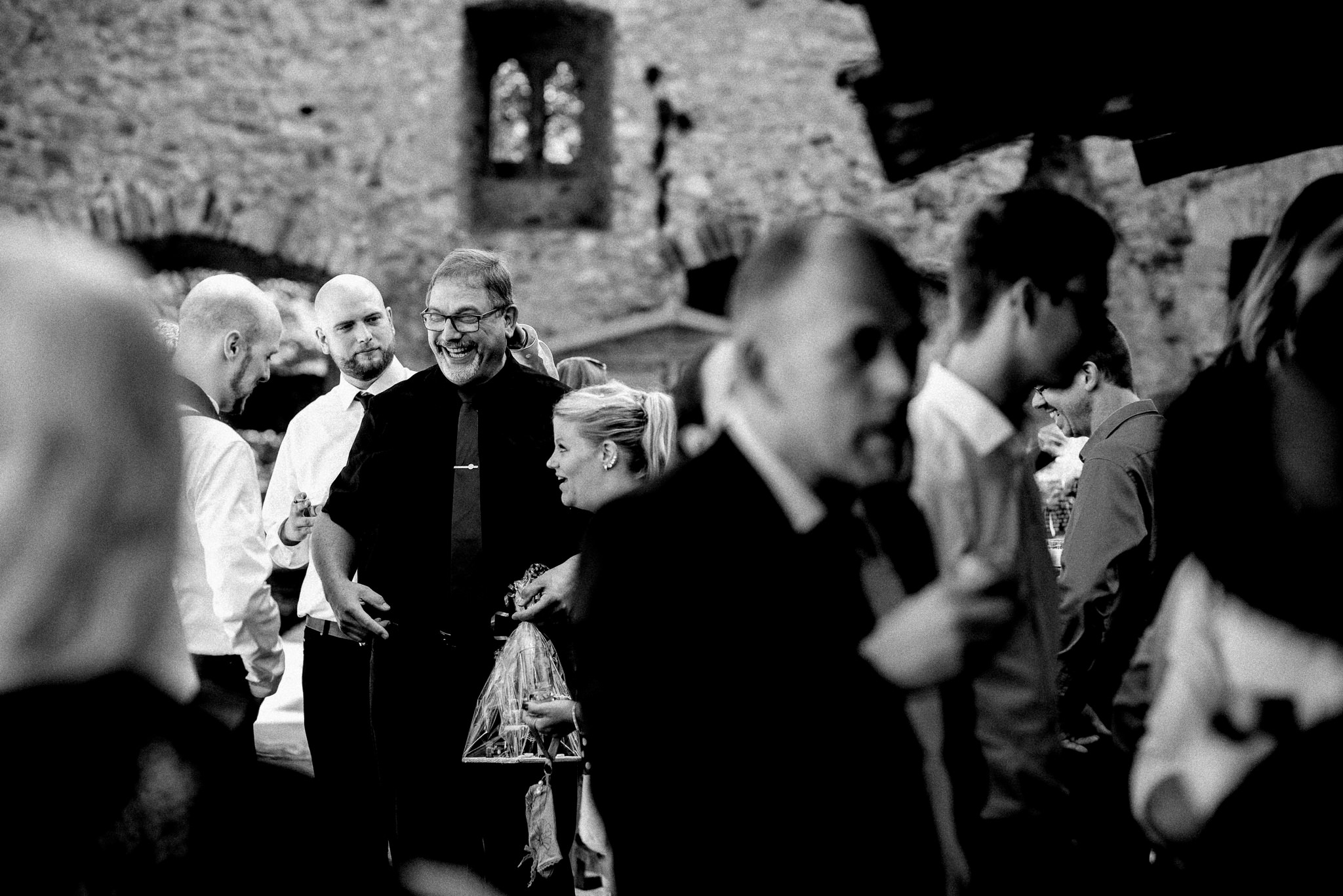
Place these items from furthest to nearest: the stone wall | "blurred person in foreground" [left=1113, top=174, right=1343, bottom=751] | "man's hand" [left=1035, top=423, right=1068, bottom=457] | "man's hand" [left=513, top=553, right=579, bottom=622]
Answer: the stone wall < "man's hand" [left=1035, top=423, right=1068, bottom=457] < "man's hand" [left=513, top=553, right=579, bottom=622] < "blurred person in foreground" [left=1113, top=174, right=1343, bottom=751]

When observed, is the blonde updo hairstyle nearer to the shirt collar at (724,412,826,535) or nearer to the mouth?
the mouth

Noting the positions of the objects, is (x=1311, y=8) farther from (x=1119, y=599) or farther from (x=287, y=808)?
(x=287, y=808)

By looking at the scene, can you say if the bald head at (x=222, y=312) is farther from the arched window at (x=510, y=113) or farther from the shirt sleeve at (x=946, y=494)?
the arched window at (x=510, y=113)

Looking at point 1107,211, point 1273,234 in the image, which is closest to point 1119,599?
point 1273,234

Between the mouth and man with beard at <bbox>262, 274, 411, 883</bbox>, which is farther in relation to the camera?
man with beard at <bbox>262, 274, 411, 883</bbox>

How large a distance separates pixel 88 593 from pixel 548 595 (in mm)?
2146

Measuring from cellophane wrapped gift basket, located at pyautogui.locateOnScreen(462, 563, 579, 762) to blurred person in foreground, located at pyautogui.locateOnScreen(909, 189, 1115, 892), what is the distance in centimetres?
142

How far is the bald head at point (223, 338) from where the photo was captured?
3.75 meters

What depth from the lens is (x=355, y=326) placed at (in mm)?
4480

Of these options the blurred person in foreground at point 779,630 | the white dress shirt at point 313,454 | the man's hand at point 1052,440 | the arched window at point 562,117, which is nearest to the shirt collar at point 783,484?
the blurred person in foreground at point 779,630

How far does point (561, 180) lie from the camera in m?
10.9

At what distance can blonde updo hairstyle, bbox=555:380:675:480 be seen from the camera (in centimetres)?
331

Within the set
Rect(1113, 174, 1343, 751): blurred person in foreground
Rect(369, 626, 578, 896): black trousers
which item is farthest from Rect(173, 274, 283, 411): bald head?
Rect(1113, 174, 1343, 751): blurred person in foreground

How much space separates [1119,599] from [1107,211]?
769cm
